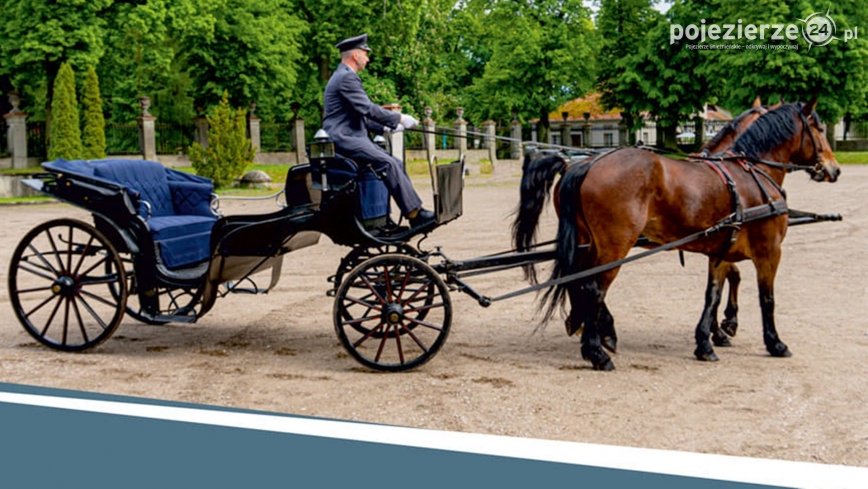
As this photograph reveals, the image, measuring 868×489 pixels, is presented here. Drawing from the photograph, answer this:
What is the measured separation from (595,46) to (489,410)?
166 feet

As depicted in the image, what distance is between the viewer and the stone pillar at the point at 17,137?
36.6m

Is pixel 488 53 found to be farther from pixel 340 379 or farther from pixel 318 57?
pixel 340 379

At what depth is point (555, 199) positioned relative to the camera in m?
8.33

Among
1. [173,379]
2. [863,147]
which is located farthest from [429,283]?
[863,147]

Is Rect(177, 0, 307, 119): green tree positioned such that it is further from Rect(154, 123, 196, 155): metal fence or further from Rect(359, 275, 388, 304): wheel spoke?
Rect(359, 275, 388, 304): wheel spoke

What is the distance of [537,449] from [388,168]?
3.07 metres

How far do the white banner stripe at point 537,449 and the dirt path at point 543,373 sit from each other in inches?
11.0

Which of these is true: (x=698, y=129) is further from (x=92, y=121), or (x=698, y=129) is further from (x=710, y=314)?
(x=710, y=314)

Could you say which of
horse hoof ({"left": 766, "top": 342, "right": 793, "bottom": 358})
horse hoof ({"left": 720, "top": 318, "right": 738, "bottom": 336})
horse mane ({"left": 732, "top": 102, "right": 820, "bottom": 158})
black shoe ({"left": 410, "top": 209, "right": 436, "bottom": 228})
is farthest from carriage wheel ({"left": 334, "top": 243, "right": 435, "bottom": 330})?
horse mane ({"left": 732, "top": 102, "right": 820, "bottom": 158})

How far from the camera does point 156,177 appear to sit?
30.1 ft

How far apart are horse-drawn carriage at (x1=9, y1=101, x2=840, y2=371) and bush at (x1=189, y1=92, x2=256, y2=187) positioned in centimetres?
2307

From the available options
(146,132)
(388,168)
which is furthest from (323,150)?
(146,132)

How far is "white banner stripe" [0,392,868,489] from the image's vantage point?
4988 millimetres

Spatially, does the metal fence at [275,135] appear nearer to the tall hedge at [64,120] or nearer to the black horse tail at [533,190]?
the tall hedge at [64,120]
